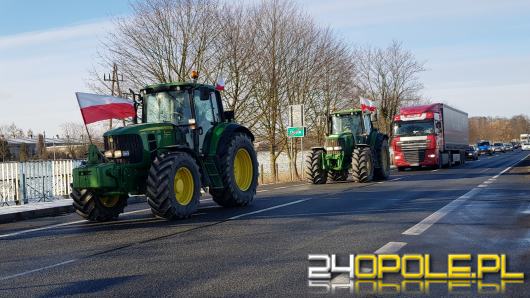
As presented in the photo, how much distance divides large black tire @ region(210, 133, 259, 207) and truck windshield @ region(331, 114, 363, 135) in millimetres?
9424

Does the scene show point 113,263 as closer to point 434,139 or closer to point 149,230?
point 149,230

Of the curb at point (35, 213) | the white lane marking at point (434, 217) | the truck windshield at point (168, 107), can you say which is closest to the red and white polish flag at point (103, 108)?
the truck windshield at point (168, 107)

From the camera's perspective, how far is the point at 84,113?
12078mm

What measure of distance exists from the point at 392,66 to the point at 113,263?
55686mm

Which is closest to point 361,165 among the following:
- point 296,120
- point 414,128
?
point 296,120

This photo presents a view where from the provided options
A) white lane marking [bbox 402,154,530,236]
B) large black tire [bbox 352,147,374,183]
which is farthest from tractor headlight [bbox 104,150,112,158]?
large black tire [bbox 352,147,374,183]

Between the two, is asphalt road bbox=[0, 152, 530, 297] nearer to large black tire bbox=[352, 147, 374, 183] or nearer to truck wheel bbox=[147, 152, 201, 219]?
truck wheel bbox=[147, 152, 201, 219]

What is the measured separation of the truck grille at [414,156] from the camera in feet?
99.9

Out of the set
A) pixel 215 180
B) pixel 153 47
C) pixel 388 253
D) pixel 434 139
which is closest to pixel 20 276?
pixel 388 253

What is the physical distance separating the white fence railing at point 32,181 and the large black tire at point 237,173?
300 inches

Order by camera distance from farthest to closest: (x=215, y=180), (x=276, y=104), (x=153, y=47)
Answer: (x=276, y=104) → (x=153, y=47) → (x=215, y=180)

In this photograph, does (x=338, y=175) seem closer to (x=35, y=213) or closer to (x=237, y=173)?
(x=237, y=173)

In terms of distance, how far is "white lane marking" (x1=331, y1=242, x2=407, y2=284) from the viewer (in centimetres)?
543

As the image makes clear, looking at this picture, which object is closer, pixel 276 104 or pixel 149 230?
pixel 149 230
